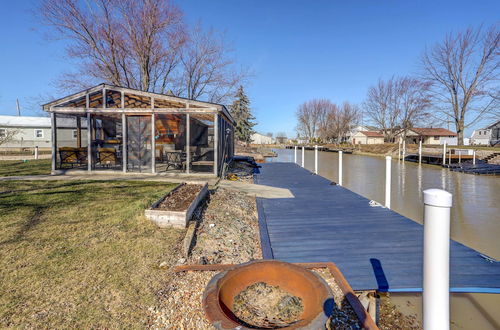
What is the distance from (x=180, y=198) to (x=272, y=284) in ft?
11.9

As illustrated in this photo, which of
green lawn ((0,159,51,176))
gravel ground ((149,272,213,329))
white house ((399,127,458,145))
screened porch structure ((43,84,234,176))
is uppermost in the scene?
white house ((399,127,458,145))

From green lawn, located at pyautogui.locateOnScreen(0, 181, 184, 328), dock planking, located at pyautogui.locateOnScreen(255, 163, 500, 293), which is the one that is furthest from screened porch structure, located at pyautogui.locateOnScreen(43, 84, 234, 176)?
dock planking, located at pyautogui.locateOnScreen(255, 163, 500, 293)

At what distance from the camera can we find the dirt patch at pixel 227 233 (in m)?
3.53

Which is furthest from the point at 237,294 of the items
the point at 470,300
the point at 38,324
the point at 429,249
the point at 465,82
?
the point at 465,82

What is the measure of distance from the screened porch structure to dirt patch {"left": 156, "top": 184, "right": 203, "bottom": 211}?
2.70 metres

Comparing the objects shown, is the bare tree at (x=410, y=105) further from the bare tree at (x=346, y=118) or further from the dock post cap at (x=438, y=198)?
the dock post cap at (x=438, y=198)

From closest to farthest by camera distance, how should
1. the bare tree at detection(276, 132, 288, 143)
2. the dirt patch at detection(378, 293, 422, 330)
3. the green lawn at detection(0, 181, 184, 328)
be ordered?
the green lawn at detection(0, 181, 184, 328) < the dirt patch at detection(378, 293, 422, 330) < the bare tree at detection(276, 132, 288, 143)

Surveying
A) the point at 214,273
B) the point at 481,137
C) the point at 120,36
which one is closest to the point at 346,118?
the point at 481,137

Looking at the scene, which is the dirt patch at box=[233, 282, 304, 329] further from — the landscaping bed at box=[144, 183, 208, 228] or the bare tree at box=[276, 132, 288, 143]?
the bare tree at box=[276, 132, 288, 143]

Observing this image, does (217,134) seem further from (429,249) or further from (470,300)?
(429,249)

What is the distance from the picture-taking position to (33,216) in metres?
4.31

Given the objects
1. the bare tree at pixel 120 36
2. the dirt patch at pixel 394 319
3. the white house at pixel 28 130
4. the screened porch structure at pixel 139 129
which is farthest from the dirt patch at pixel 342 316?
the white house at pixel 28 130

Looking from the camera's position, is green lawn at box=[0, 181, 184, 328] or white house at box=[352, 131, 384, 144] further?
white house at box=[352, 131, 384, 144]

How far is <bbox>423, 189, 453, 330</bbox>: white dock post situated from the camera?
1.26 m
